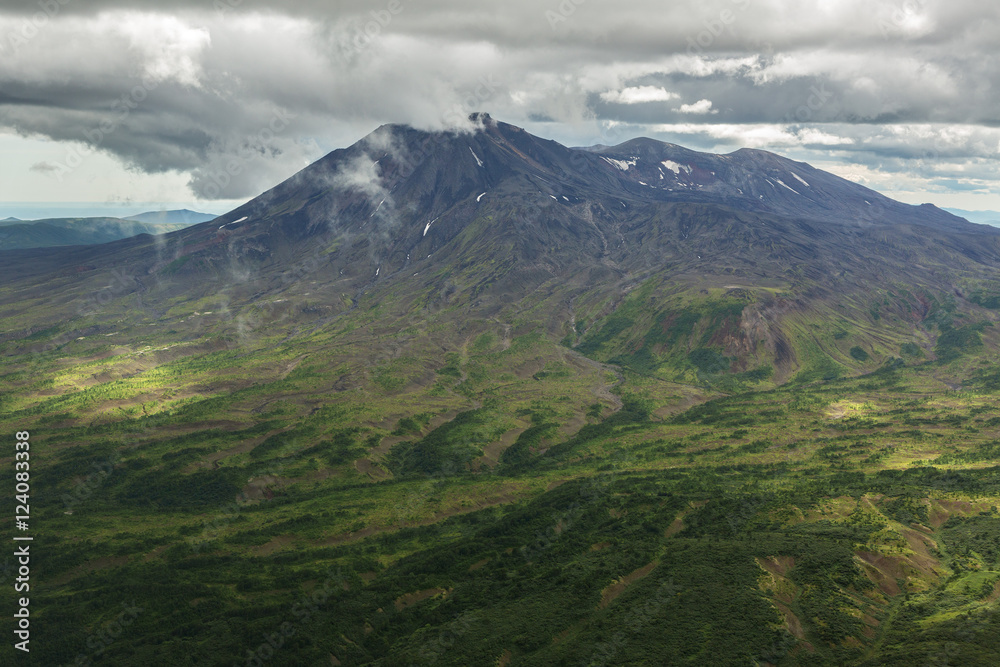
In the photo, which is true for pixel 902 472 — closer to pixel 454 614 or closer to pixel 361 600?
pixel 454 614

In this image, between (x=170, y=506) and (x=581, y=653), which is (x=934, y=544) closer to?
(x=581, y=653)

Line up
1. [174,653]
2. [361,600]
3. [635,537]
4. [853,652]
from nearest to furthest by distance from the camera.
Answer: [853,652] → [174,653] → [361,600] → [635,537]

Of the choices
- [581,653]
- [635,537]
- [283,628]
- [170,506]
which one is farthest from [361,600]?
[170,506]

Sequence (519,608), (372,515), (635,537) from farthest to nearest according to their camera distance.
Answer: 1. (372,515)
2. (635,537)
3. (519,608)

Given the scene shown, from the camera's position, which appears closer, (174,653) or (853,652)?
(853,652)

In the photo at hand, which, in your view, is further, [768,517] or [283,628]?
[768,517]

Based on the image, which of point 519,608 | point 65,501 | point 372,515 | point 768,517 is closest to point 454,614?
point 519,608

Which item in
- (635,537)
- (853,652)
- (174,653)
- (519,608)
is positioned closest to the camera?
(853,652)

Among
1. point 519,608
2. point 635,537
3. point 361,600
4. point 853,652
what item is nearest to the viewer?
point 853,652

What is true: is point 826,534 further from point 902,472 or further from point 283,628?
point 283,628
